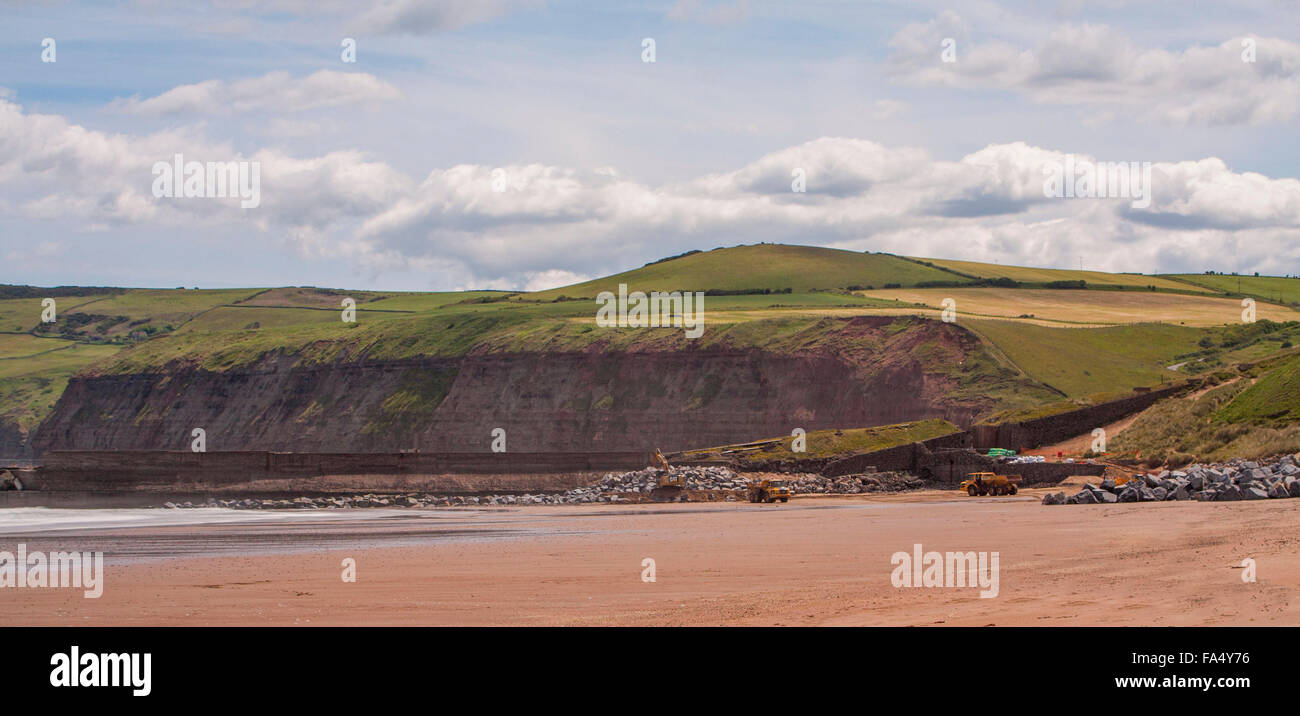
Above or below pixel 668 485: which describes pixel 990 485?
above

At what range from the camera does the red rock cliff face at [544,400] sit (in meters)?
81.9

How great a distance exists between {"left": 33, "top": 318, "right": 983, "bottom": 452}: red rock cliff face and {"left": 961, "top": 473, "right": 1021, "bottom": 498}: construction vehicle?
97.2 feet

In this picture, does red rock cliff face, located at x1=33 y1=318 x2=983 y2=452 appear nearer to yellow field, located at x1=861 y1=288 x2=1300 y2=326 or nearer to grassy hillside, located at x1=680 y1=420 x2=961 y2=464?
grassy hillside, located at x1=680 y1=420 x2=961 y2=464

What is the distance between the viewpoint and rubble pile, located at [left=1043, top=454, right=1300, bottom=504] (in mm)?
27844

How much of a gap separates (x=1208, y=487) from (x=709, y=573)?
1797 cm

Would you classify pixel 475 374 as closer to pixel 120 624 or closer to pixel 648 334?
pixel 648 334

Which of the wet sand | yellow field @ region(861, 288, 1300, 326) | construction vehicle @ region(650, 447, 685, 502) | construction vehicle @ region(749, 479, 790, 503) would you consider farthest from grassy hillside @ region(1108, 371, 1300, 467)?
yellow field @ region(861, 288, 1300, 326)

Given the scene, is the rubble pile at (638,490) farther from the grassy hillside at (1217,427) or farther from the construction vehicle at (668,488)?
the grassy hillside at (1217,427)

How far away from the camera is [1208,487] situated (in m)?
29.5

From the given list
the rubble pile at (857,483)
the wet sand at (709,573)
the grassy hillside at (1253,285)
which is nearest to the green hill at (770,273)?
the grassy hillside at (1253,285)

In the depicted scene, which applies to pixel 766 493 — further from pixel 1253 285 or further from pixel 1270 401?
pixel 1253 285

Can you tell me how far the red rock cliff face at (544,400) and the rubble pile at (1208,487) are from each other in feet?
138

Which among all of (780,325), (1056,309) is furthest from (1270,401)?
(1056,309)

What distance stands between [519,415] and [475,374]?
9.07m
